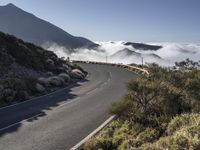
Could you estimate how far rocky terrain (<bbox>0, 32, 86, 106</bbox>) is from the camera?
25.8 m

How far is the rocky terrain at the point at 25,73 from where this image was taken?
25.8 metres

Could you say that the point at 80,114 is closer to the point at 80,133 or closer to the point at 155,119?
the point at 80,133

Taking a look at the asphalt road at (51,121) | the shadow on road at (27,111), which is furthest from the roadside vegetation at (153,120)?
the shadow on road at (27,111)

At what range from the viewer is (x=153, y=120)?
13.0 meters

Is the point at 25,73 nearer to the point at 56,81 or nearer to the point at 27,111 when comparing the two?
the point at 56,81

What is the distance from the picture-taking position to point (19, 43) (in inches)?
1780

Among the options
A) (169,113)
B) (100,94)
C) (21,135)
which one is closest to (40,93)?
(100,94)

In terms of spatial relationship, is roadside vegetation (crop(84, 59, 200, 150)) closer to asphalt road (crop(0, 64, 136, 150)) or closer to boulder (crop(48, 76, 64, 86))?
asphalt road (crop(0, 64, 136, 150))

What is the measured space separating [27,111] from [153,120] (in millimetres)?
9202

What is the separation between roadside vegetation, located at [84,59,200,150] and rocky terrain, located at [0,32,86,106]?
10.9m

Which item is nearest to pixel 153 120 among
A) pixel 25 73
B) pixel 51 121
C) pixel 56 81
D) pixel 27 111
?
pixel 51 121

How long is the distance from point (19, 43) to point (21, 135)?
3221 cm

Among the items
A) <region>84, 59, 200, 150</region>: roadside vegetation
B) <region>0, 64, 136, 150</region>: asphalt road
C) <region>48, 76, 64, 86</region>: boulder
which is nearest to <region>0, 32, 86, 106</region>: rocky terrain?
<region>48, 76, 64, 86</region>: boulder

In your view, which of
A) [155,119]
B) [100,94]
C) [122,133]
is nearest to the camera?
[122,133]
